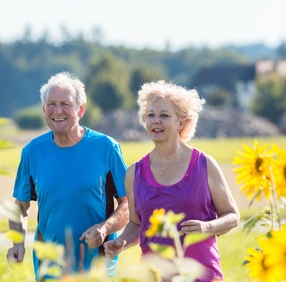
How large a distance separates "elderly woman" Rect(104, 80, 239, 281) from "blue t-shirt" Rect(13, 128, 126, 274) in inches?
14.5

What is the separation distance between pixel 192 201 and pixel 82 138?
0.91 metres

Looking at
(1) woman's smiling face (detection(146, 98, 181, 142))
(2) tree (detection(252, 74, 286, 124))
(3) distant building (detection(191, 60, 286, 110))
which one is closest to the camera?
(1) woman's smiling face (detection(146, 98, 181, 142))

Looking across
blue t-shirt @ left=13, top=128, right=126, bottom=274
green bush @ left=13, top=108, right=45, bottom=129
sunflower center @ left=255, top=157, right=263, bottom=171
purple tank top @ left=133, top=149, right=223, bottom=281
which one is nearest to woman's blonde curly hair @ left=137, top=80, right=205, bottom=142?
purple tank top @ left=133, top=149, right=223, bottom=281

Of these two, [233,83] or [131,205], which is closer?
[131,205]

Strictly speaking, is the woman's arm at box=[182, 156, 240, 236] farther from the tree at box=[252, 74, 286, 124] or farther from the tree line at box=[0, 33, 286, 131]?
the tree line at box=[0, 33, 286, 131]

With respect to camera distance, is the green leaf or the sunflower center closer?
the sunflower center

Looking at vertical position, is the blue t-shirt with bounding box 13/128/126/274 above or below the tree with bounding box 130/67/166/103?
above

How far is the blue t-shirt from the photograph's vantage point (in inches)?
188

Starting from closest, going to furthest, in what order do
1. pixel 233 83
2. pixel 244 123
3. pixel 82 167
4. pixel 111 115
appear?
pixel 82 167, pixel 244 123, pixel 111 115, pixel 233 83

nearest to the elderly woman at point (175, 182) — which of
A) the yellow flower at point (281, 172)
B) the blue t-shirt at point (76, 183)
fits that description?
the blue t-shirt at point (76, 183)

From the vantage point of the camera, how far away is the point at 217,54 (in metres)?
188

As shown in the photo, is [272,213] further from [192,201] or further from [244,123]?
[244,123]

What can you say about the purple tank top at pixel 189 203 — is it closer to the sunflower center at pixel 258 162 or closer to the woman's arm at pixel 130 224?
the woman's arm at pixel 130 224

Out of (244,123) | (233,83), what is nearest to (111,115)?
(244,123)
